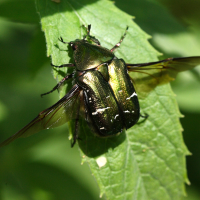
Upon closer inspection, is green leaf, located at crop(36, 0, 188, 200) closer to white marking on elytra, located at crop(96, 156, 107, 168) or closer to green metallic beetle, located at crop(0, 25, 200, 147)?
white marking on elytra, located at crop(96, 156, 107, 168)

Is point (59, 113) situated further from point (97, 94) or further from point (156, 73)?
point (156, 73)

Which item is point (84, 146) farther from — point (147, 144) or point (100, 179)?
point (147, 144)

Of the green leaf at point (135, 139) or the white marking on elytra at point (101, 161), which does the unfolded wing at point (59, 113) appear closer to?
the green leaf at point (135, 139)

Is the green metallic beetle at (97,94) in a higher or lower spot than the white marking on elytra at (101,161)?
higher

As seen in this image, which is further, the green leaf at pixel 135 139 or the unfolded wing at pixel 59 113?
the green leaf at pixel 135 139

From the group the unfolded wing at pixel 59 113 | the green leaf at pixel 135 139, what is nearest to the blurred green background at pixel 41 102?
the green leaf at pixel 135 139

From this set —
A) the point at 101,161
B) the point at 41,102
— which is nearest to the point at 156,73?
the point at 101,161
